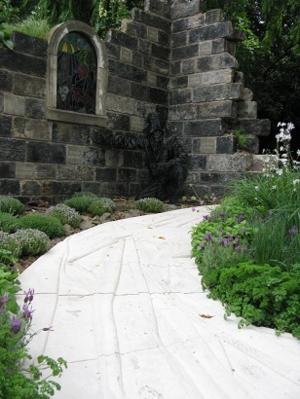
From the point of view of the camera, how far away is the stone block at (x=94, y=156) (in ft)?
24.0

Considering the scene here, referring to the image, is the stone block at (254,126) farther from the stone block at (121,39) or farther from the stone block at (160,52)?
the stone block at (121,39)

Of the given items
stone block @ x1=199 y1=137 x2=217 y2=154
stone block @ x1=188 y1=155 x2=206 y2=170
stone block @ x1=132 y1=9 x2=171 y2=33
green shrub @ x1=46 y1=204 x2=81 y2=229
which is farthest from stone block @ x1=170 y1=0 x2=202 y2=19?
green shrub @ x1=46 y1=204 x2=81 y2=229

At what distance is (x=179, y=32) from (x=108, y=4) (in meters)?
2.65

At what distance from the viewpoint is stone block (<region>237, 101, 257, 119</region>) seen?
802 cm

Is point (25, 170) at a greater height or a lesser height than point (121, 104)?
lesser

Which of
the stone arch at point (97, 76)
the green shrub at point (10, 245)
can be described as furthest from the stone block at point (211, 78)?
the green shrub at point (10, 245)

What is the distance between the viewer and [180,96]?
866 centimetres

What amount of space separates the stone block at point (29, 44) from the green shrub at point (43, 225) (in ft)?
9.70

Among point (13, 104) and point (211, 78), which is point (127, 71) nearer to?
point (211, 78)

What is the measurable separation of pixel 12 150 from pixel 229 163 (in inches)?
149

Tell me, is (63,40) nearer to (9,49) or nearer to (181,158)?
(9,49)

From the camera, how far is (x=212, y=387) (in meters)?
1.94

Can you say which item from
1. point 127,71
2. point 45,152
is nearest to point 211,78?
point 127,71

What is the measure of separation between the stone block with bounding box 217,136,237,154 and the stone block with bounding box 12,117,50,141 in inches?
123
